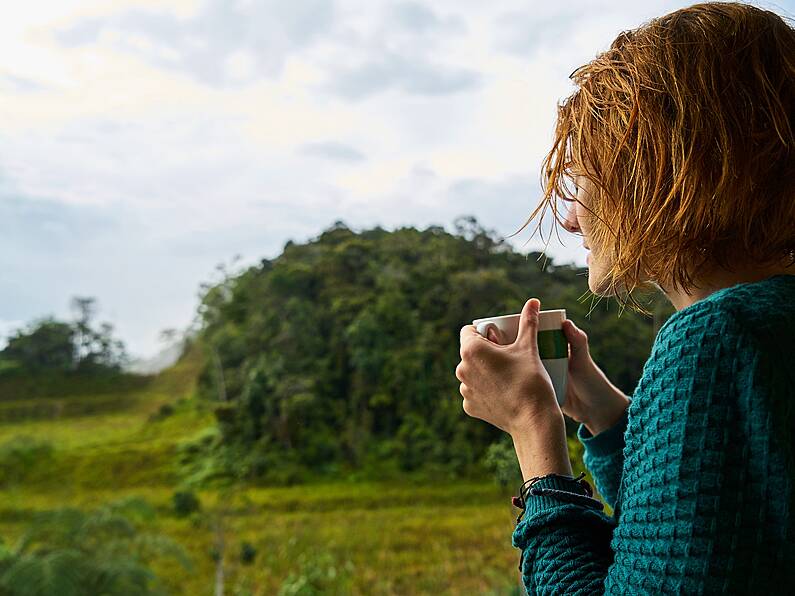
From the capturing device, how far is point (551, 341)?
29.1 inches

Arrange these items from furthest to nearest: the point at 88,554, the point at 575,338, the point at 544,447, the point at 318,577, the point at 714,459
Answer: the point at 318,577, the point at 88,554, the point at 575,338, the point at 544,447, the point at 714,459

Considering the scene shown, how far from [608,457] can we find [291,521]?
1309mm

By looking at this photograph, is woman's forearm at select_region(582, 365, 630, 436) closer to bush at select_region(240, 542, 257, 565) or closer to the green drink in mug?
the green drink in mug

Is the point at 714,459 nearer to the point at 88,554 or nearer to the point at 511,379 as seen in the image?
the point at 511,379

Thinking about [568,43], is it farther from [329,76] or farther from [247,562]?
[247,562]

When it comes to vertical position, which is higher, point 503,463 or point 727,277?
point 727,277

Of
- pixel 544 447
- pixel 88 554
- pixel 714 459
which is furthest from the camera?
pixel 88 554

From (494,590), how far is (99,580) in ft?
3.17

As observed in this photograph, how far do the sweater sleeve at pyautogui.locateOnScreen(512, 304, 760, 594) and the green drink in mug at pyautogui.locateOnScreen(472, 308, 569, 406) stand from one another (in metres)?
0.15

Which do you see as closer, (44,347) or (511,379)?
(511,379)

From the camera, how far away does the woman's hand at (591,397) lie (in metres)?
0.85

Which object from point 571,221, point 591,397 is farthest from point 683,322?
point 591,397

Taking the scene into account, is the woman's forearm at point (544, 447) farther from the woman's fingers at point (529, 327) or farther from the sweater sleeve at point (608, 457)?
the sweater sleeve at point (608, 457)

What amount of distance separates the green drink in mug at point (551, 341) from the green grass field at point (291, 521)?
Answer: 128 centimetres
